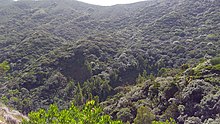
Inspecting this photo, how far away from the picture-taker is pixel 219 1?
301 feet

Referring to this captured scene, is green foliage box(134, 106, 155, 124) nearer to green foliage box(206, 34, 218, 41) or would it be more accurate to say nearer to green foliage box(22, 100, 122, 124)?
green foliage box(22, 100, 122, 124)

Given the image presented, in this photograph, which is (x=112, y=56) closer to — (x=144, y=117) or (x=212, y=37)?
(x=212, y=37)

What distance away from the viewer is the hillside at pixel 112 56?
1668 inches

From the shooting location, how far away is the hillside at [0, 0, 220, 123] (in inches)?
1668

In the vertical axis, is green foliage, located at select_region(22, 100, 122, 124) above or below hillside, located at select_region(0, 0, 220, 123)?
above

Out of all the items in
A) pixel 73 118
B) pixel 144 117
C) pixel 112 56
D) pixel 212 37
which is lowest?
pixel 112 56

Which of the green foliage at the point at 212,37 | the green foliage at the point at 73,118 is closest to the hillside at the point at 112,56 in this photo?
the green foliage at the point at 212,37

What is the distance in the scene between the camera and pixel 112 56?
71562 mm

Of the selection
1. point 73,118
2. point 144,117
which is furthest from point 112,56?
point 73,118

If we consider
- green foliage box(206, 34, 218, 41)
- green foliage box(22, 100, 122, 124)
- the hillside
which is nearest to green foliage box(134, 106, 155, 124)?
the hillside

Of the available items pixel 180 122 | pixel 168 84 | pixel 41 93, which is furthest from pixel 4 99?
pixel 180 122

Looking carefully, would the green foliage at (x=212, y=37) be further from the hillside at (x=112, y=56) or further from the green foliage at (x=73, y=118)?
the green foliage at (x=73, y=118)

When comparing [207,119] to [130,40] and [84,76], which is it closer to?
[84,76]

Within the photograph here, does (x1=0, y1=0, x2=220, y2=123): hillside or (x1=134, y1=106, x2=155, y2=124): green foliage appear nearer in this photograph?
(x1=134, y1=106, x2=155, y2=124): green foliage
